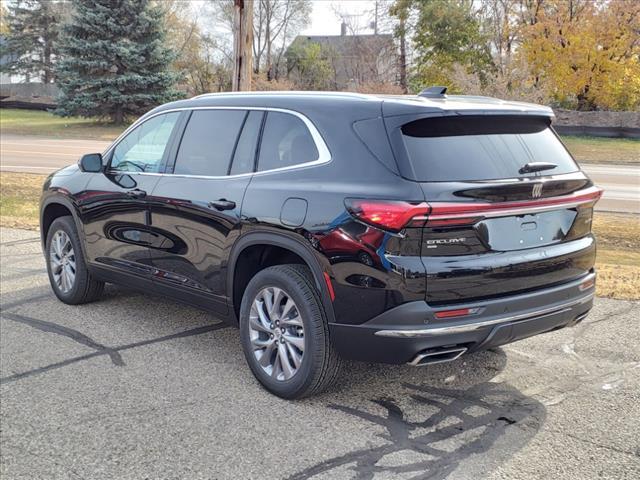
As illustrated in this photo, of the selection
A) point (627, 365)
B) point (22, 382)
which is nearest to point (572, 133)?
point (627, 365)

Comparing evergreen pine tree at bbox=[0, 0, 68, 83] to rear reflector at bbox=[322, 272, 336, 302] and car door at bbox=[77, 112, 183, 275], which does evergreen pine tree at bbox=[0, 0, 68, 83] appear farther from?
rear reflector at bbox=[322, 272, 336, 302]

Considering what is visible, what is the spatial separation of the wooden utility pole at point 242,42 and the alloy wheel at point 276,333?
585 cm

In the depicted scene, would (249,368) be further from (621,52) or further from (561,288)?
(621,52)

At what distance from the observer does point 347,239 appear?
365cm

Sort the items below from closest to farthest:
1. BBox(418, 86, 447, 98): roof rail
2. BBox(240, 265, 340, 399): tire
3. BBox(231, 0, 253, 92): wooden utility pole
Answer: BBox(240, 265, 340, 399): tire → BBox(418, 86, 447, 98): roof rail → BBox(231, 0, 253, 92): wooden utility pole

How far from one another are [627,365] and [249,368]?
258cm

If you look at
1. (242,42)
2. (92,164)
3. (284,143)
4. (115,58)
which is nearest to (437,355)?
(284,143)

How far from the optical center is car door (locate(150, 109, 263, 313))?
451 cm

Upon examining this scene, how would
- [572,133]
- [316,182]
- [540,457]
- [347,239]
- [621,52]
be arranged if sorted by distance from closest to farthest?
[540,457], [347,239], [316,182], [572,133], [621,52]

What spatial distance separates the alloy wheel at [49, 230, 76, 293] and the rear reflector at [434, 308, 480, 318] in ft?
12.5

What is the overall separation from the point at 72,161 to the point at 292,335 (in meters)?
18.1

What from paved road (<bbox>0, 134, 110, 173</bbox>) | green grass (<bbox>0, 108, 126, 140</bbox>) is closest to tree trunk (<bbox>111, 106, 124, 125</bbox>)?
green grass (<bbox>0, 108, 126, 140</bbox>)

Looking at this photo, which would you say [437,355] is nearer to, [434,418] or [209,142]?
[434,418]

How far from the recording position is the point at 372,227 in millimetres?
3553
